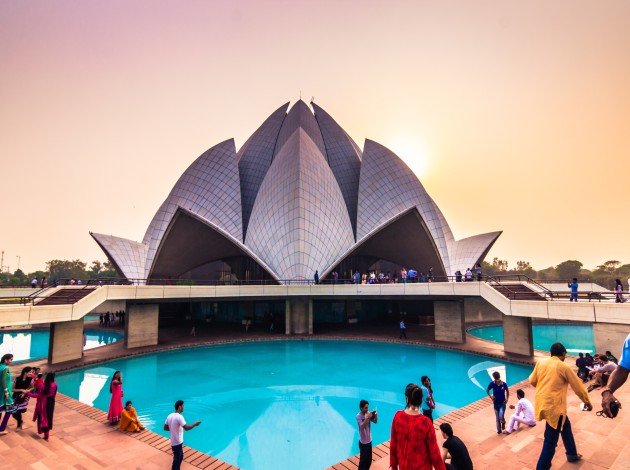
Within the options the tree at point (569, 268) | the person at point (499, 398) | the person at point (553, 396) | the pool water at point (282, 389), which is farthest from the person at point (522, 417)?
the tree at point (569, 268)

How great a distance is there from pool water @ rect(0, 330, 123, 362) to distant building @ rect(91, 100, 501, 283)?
31.0 ft

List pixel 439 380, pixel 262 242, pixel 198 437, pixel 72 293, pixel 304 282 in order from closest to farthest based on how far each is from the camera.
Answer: pixel 198 437 → pixel 439 380 → pixel 72 293 → pixel 304 282 → pixel 262 242

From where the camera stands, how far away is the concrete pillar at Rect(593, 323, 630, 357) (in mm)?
13438

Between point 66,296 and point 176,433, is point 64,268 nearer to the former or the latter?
point 66,296

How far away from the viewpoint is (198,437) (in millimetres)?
8266

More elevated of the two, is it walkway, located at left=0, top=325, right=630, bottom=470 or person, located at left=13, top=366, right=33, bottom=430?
person, located at left=13, top=366, right=33, bottom=430

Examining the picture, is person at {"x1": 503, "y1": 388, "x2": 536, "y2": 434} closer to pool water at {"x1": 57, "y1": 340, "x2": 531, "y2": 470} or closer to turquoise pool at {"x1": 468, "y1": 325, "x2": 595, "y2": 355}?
pool water at {"x1": 57, "y1": 340, "x2": 531, "y2": 470}

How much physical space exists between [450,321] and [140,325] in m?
18.6

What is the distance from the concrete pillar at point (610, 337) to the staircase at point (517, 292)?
2274 mm

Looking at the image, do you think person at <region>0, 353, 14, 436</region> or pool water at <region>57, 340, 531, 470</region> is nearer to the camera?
person at <region>0, 353, 14, 436</region>

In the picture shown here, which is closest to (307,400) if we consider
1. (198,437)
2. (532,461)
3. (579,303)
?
(198,437)

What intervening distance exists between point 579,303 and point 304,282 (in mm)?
17689

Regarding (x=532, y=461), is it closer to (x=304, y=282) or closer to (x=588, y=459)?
(x=588, y=459)

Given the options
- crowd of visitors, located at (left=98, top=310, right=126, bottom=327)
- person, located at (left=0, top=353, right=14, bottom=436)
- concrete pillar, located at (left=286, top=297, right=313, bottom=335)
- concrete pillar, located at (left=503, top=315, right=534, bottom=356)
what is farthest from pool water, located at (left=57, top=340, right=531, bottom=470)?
crowd of visitors, located at (left=98, top=310, right=126, bottom=327)
